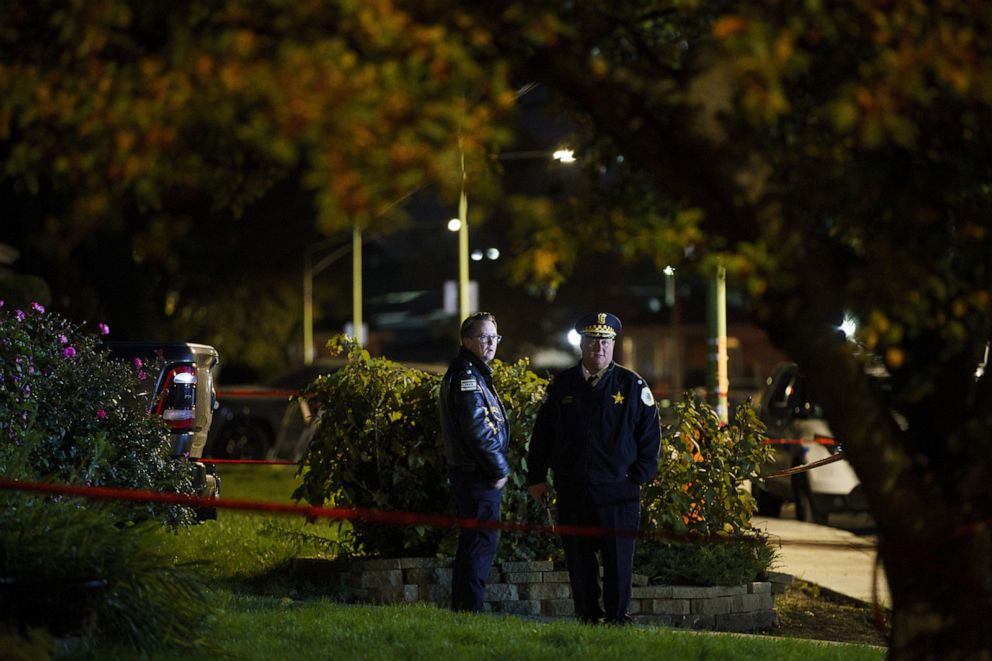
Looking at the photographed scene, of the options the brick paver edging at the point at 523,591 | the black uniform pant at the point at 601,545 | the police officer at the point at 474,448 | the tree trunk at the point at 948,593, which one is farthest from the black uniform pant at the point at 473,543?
the tree trunk at the point at 948,593

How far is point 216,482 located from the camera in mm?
11305

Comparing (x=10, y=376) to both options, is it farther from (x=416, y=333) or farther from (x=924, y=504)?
(x=416, y=333)

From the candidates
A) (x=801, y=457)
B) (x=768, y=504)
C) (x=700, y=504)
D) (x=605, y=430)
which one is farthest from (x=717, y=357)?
(x=605, y=430)

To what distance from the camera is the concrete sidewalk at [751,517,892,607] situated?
458 inches

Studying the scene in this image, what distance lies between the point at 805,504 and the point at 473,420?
8483mm

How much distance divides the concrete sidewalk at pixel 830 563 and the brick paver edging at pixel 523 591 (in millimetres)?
618

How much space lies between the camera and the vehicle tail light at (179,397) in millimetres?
10609

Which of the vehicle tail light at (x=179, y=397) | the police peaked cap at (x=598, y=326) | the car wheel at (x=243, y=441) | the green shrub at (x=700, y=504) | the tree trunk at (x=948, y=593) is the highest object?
the car wheel at (x=243, y=441)

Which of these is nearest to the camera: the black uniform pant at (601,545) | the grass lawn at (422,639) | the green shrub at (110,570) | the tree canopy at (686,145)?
the tree canopy at (686,145)

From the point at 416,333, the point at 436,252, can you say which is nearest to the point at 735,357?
the point at 436,252

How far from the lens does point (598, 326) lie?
8.35 m

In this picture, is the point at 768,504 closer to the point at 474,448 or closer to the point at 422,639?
the point at 474,448

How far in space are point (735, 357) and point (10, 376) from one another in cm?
6740

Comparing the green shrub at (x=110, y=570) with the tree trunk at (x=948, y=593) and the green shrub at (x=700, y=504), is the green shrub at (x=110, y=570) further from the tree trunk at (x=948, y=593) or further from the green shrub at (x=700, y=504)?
the green shrub at (x=700, y=504)
